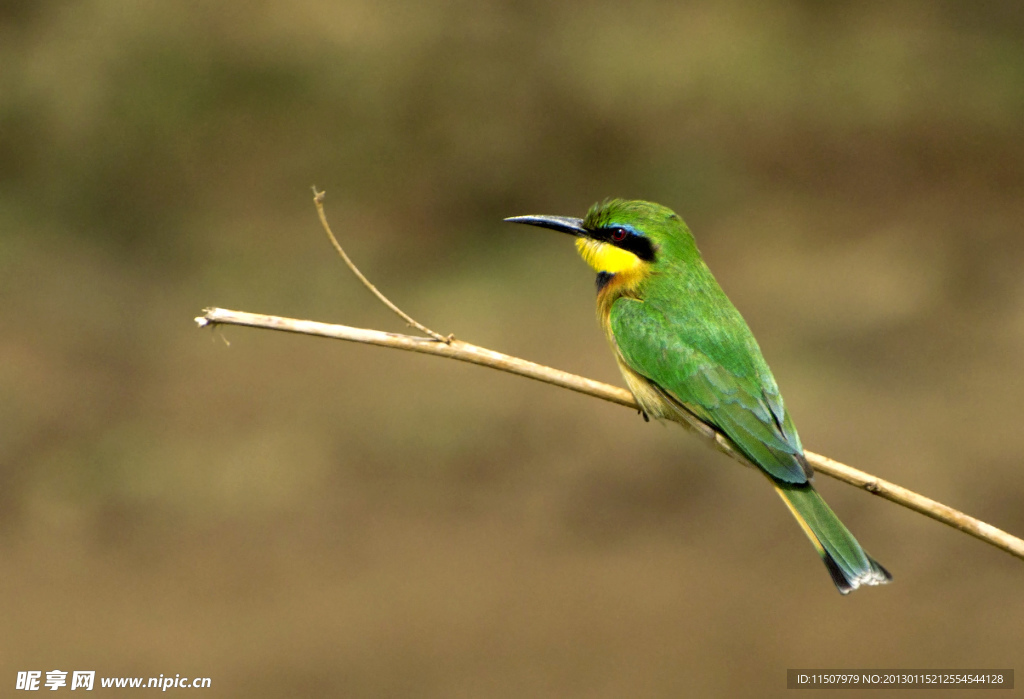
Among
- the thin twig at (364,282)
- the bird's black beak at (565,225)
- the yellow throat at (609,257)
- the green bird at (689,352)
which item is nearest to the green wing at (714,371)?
the green bird at (689,352)

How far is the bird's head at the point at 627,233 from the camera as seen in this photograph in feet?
10.3

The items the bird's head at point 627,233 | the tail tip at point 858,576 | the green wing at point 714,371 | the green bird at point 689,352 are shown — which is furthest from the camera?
the bird's head at point 627,233

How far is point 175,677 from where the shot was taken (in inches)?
191

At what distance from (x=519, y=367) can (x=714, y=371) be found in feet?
2.34

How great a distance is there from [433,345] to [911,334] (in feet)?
18.0

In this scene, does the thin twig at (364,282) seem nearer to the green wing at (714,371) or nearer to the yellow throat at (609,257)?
the green wing at (714,371)

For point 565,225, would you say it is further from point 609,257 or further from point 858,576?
point 858,576

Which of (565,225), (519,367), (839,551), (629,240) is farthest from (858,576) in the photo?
(565,225)

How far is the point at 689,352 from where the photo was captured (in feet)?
9.77

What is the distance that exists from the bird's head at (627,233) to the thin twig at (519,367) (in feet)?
2.30

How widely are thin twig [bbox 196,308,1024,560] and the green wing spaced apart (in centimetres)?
27

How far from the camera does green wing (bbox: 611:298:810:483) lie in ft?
9.25

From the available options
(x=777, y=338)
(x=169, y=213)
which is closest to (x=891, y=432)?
(x=777, y=338)

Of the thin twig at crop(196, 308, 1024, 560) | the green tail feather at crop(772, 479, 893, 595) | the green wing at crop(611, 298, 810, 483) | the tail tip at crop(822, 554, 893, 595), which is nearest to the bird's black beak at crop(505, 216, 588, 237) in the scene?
the green wing at crop(611, 298, 810, 483)
